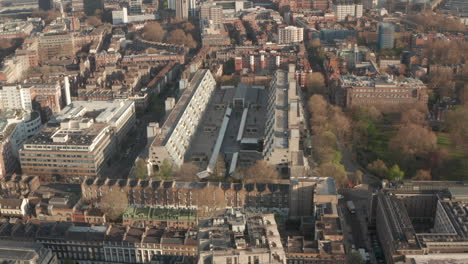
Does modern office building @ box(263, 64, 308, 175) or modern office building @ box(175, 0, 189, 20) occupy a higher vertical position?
modern office building @ box(175, 0, 189, 20)

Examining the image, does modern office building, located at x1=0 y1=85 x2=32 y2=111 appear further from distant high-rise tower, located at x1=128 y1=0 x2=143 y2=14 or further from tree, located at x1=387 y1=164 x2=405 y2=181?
distant high-rise tower, located at x1=128 y1=0 x2=143 y2=14

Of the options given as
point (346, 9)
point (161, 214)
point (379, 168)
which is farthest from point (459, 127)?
A: point (346, 9)

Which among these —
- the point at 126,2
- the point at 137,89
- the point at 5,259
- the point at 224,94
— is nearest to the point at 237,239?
the point at 5,259

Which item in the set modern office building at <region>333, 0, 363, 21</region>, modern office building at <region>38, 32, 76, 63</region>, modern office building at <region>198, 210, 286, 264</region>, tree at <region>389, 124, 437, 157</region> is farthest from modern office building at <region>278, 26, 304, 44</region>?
modern office building at <region>198, 210, 286, 264</region>

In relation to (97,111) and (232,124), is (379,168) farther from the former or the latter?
(97,111)

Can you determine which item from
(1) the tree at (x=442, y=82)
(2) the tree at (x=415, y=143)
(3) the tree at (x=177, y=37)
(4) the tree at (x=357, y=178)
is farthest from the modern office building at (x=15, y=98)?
(1) the tree at (x=442, y=82)

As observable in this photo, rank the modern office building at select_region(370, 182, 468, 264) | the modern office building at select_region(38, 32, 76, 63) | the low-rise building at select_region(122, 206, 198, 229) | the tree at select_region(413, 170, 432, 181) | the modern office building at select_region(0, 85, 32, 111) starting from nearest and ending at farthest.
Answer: the modern office building at select_region(370, 182, 468, 264) < the low-rise building at select_region(122, 206, 198, 229) < the tree at select_region(413, 170, 432, 181) < the modern office building at select_region(0, 85, 32, 111) < the modern office building at select_region(38, 32, 76, 63)
